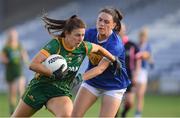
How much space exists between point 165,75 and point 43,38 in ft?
20.0

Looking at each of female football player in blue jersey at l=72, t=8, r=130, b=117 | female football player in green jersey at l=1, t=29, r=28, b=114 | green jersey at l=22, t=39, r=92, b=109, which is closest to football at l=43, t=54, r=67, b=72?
green jersey at l=22, t=39, r=92, b=109

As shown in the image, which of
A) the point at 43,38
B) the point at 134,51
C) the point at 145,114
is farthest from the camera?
the point at 43,38

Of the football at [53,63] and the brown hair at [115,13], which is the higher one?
the brown hair at [115,13]

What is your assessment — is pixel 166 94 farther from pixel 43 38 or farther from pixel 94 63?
pixel 94 63

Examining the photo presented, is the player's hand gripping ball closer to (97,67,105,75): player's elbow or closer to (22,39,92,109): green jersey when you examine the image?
(22,39,92,109): green jersey

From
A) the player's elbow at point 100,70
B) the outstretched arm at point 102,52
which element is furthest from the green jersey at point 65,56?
the player's elbow at point 100,70

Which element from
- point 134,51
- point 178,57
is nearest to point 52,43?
point 134,51

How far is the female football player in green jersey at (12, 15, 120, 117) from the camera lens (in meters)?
8.82

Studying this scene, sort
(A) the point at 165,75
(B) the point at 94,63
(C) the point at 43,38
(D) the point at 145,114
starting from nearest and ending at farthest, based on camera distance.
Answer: (B) the point at 94,63 < (D) the point at 145,114 < (A) the point at 165,75 < (C) the point at 43,38

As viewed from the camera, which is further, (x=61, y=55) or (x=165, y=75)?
(x=165, y=75)

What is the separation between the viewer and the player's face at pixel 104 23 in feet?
32.0

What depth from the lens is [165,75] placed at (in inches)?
1091

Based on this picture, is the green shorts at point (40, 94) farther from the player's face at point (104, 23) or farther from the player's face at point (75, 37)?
the player's face at point (104, 23)

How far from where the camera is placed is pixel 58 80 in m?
8.98
